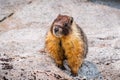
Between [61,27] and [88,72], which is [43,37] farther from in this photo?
[61,27]

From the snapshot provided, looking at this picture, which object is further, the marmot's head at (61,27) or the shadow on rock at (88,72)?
the shadow on rock at (88,72)

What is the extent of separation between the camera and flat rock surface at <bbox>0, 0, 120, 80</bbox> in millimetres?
6641

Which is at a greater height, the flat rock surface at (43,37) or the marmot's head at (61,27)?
the marmot's head at (61,27)

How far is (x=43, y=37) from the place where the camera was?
9922mm

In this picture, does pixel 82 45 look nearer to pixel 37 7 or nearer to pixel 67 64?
pixel 67 64

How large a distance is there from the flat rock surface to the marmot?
0.83 ft

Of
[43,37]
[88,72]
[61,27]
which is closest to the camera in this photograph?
[61,27]

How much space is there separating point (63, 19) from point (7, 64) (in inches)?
46.3

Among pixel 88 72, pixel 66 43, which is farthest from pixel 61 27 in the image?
pixel 88 72

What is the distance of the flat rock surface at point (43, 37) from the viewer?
21.8ft

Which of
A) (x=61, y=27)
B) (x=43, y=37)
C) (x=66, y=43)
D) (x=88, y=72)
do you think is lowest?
(x=43, y=37)

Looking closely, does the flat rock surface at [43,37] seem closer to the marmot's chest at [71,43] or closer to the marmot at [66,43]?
the marmot at [66,43]

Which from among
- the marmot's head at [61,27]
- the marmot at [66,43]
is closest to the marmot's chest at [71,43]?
the marmot at [66,43]

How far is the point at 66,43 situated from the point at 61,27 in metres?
0.28
